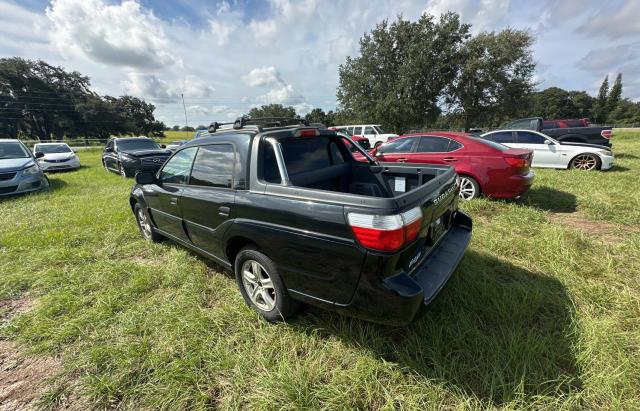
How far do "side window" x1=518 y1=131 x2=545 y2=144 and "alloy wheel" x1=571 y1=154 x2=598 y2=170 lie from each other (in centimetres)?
107

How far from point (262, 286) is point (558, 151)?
32.8 ft

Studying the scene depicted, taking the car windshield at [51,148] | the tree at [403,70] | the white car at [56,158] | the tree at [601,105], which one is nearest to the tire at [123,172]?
the white car at [56,158]

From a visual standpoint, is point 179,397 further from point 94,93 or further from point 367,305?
point 94,93

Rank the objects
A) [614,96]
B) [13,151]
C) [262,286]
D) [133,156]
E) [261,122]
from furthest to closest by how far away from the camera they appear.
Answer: [614,96] < [133,156] < [13,151] < [261,122] < [262,286]

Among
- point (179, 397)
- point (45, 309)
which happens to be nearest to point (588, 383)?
point (179, 397)

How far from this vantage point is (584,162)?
800cm

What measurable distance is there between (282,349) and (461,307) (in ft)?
5.33

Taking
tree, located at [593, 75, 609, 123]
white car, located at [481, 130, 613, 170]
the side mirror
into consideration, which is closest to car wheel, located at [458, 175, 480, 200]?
white car, located at [481, 130, 613, 170]

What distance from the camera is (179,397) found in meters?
1.80

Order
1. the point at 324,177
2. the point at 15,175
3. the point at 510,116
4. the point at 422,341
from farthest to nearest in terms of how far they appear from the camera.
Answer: the point at 510,116, the point at 15,175, the point at 324,177, the point at 422,341

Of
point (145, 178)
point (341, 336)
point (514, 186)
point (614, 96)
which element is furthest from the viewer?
point (614, 96)

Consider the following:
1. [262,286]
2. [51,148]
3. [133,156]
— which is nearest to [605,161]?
[262,286]

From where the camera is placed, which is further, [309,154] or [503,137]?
[503,137]

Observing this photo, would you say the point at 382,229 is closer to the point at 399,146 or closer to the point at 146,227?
the point at 146,227
